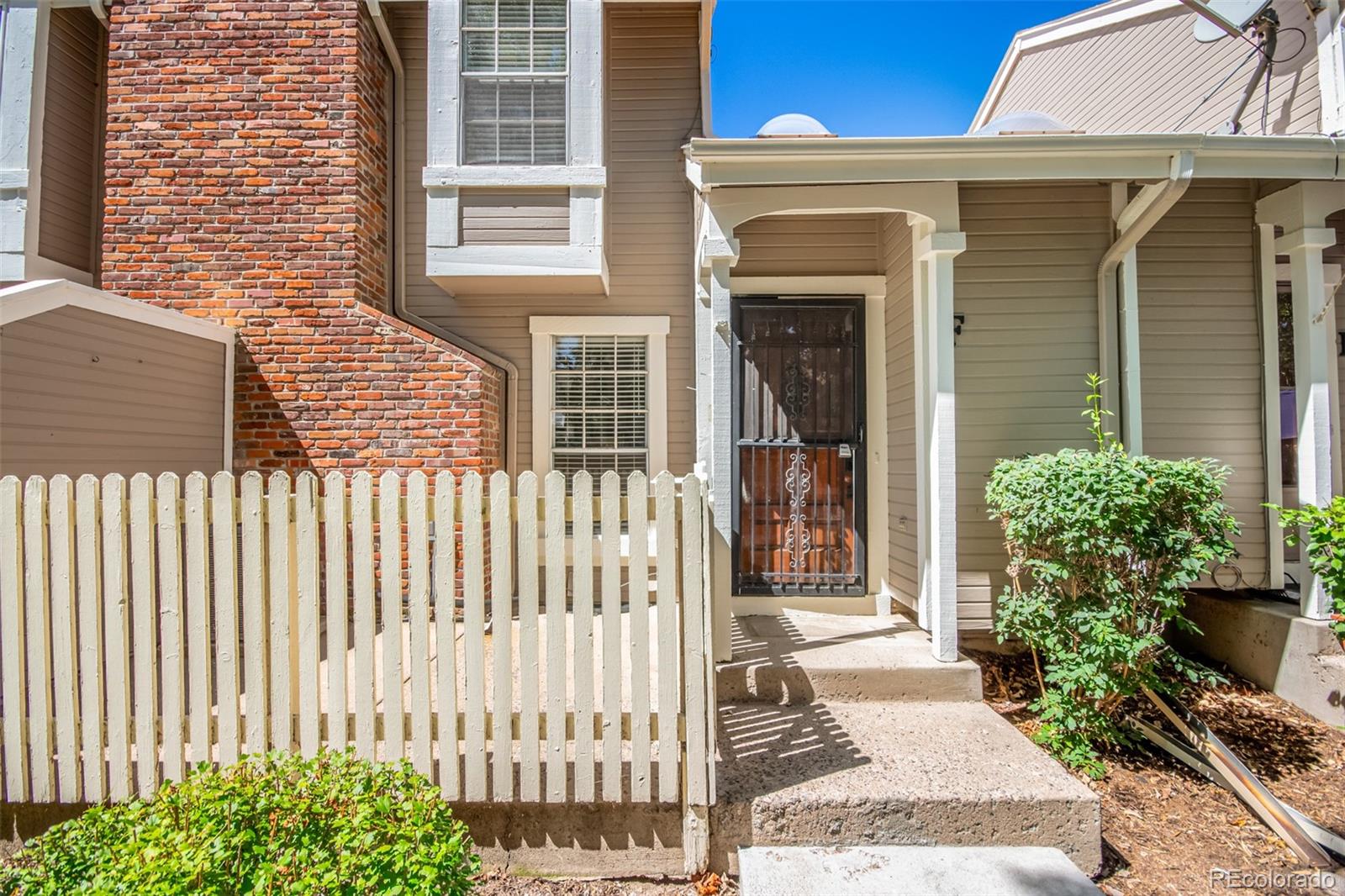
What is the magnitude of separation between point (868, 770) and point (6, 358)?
4347 millimetres

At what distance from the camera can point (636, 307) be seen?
528 cm

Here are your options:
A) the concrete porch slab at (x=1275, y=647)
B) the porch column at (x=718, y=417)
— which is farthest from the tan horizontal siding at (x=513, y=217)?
the concrete porch slab at (x=1275, y=647)

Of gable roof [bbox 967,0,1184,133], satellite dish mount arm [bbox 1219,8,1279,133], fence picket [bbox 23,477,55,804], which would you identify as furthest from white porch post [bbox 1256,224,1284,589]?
fence picket [bbox 23,477,55,804]

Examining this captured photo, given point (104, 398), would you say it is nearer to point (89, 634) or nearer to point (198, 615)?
point (89, 634)

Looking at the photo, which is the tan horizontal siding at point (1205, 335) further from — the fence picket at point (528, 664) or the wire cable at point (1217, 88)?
the fence picket at point (528, 664)

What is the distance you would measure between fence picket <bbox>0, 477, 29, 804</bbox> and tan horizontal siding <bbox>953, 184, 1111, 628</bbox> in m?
4.64

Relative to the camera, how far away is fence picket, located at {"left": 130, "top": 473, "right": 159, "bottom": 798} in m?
2.37

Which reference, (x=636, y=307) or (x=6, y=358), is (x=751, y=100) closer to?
(x=636, y=307)

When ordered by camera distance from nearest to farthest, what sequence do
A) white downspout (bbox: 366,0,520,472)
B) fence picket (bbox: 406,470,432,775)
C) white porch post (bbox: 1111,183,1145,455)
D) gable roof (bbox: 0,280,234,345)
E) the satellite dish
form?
fence picket (bbox: 406,470,432,775) → gable roof (bbox: 0,280,234,345) → white porch post (bbox: 1111,183,1145,455) → the satellite dish → white downspout (bbox: 366,0,520,472)

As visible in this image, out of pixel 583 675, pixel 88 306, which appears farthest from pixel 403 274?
pixel 583 675

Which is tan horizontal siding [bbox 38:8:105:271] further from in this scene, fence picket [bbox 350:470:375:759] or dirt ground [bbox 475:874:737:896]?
dirt ground [bbox 475:874:737:896]

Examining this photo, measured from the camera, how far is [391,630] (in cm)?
240

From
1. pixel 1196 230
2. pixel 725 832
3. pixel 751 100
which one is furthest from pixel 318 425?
pixel 1196 230

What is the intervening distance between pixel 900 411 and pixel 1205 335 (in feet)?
6.73
